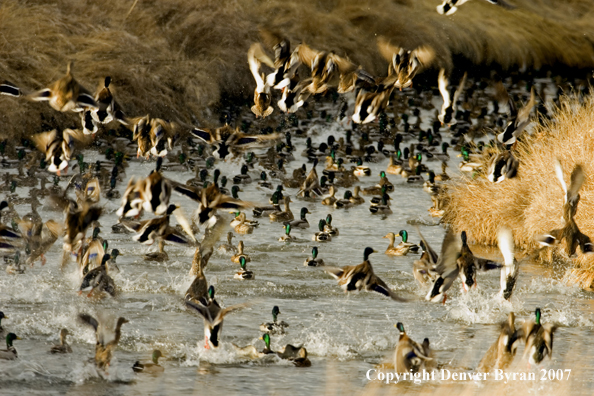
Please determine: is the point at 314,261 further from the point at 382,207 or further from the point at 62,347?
the point at 62,347

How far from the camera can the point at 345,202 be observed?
2192 centimetres

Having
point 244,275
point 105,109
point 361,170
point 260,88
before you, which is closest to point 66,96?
point 105,109

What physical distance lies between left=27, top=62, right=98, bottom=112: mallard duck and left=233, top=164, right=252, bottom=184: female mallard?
12.8m

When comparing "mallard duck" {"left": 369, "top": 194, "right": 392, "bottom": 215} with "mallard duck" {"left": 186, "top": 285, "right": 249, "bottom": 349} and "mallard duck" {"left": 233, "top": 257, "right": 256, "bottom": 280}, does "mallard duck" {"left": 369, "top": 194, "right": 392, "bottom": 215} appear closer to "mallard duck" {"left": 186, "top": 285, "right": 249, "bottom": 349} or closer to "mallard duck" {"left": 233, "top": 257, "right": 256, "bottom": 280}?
"mallard duck" {"left": 233, "top": 257, "right": 256, "bottom": 280}

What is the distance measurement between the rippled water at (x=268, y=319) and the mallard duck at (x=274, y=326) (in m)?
0.12

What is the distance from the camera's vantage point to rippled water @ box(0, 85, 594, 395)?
1086cm

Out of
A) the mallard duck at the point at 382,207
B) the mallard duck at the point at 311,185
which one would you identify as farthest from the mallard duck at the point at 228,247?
the mallard duck at the point at 311,185

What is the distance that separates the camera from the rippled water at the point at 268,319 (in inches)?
428

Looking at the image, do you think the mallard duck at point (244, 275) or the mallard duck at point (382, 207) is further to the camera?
the mallard duck at point (382, 207)

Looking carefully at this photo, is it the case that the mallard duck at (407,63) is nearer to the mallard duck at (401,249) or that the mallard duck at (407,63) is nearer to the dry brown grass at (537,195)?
the dry brown grass at (537,195)

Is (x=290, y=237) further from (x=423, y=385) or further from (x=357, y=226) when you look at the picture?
(x=423, y=385)

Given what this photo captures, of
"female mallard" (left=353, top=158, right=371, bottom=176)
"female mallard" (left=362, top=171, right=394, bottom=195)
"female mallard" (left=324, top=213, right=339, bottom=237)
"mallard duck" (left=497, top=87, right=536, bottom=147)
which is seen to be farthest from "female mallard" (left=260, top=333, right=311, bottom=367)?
"female mallard" (left=353, top=158, right=371, bottom=176)

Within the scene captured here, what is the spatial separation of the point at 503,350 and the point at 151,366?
384cm

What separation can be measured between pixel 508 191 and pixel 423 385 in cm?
749
